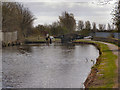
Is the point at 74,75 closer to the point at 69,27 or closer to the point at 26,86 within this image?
the point at 26,86

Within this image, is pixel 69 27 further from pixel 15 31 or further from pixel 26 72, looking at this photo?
pixel 26 72

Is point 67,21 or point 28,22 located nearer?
point 28,22

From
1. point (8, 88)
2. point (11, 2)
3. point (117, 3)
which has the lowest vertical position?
point (8, 88)

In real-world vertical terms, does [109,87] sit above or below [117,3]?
below

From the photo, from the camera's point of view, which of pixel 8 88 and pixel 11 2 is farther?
pixel 11 2

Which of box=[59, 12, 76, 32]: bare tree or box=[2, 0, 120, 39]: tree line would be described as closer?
box=[2, 0, 120, 39]: tree line

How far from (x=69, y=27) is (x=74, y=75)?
86042 mm

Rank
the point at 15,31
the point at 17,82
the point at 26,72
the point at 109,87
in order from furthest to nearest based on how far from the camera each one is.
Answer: the point at 15,31 < the point at 26,72 < the point at 17,82 < the point at 109,87

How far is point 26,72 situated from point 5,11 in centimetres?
4377

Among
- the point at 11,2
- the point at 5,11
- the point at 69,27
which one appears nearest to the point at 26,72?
the point at 5,11

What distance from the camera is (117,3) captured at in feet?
75.6

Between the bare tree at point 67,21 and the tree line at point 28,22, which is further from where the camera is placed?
the bare tree at point 67,21

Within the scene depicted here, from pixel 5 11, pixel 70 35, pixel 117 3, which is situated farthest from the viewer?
pixel 70 35

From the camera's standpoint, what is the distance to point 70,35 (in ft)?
305
